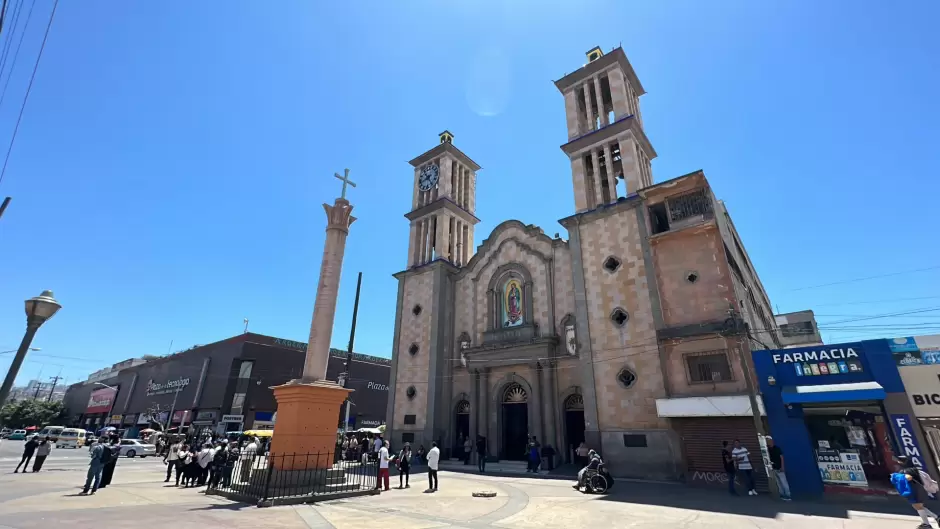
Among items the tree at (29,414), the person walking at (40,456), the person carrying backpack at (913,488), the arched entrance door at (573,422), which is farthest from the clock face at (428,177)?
the tree at (29,414)

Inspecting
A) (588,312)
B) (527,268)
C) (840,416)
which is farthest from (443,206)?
(840,416)

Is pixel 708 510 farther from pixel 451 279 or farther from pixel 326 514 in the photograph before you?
pixel 451 279

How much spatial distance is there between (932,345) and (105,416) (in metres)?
104

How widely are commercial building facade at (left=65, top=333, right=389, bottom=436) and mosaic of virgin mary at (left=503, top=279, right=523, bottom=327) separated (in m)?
25.3

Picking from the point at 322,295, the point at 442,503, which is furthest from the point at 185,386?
the point at 442,503

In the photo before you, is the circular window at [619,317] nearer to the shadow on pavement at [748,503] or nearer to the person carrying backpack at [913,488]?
the shadow on pavement at [748,503]

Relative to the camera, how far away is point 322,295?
15359 millimetres

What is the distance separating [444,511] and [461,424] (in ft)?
55.2

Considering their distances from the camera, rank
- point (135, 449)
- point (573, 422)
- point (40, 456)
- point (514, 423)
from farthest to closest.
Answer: point (135, 449), point (514, 423), point (573, 422), point (40, 456)

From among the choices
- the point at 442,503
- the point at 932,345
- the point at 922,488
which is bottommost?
the point at 442,503

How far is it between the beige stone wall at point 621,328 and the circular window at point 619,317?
7.0 inches

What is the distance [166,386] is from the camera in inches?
2320

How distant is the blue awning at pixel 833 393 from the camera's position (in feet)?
47.1

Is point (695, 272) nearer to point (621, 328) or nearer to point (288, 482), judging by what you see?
point (621, 328)
